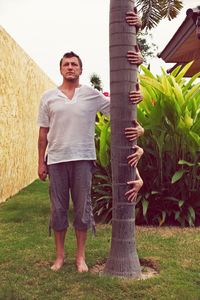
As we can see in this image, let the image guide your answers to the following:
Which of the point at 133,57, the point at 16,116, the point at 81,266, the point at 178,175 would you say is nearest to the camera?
the point at 133,57

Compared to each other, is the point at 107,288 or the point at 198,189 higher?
the point at 198,189

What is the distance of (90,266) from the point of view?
14.2 ft

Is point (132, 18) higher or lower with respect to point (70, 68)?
higher

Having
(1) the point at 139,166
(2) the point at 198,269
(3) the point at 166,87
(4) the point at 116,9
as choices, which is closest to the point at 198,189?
(1) the point at 139,166

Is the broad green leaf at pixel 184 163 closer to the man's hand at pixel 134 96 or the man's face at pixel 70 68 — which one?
the man's hand at pixel 134 96

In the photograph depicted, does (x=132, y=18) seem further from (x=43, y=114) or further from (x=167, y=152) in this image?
(x=167, y=152)

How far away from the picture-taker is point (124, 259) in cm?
399

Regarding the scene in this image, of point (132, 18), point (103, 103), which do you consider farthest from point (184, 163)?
point (132, 18)

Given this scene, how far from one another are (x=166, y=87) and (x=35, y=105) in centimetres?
660

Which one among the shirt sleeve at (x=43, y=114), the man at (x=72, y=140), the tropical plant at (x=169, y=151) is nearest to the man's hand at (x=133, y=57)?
the man at (x=72, y=140)

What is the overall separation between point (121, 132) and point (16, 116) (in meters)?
5.88

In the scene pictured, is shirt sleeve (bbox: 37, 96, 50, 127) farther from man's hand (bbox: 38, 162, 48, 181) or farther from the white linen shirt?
man's hand (bbox: 38, 162, 48, 181)

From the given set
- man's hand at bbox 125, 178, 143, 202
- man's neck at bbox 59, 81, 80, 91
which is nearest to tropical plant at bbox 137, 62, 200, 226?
man's neck at bbox 59, 81, 80, 91

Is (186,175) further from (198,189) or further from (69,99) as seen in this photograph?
(69,99)
